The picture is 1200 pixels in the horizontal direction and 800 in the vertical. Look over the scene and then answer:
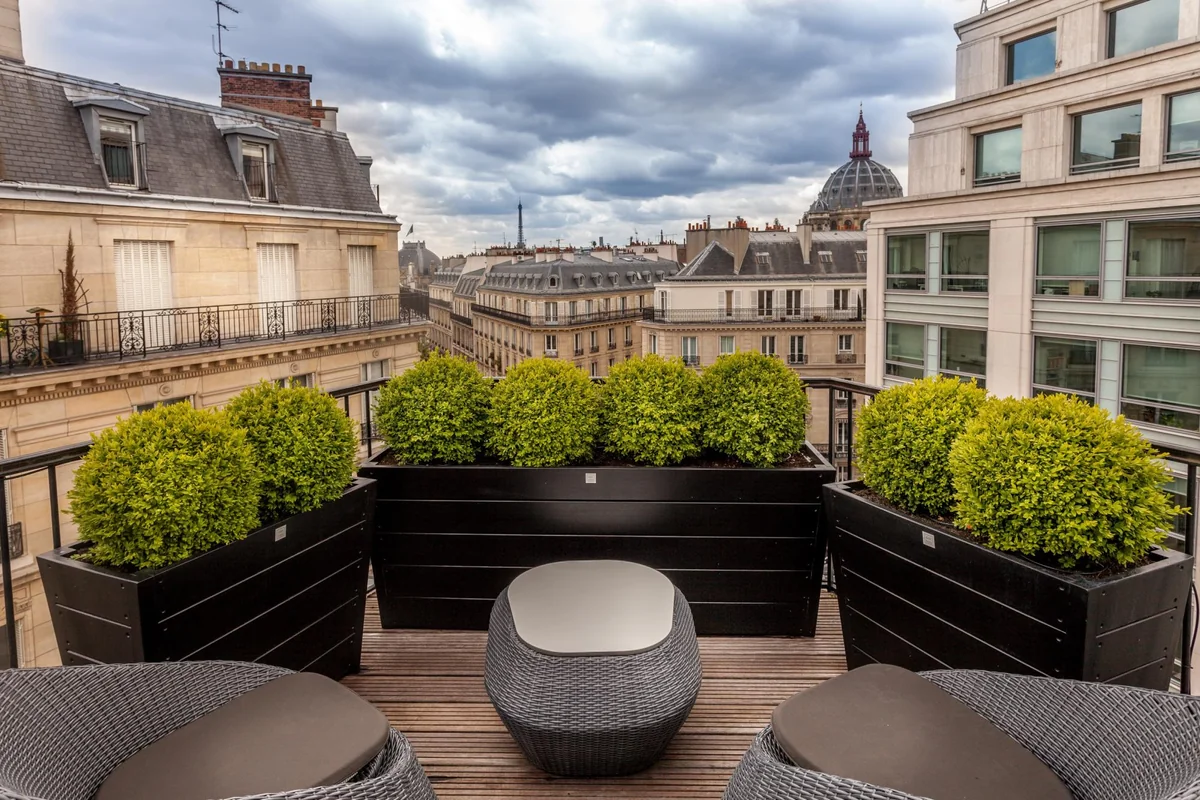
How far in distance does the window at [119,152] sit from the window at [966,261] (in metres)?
20.5

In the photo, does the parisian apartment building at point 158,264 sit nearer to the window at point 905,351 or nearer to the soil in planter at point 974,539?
the soil in planter at point 974,539

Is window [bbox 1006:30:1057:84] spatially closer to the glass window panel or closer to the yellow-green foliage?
the glass window panel

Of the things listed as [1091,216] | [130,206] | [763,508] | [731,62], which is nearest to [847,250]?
[1091,216]

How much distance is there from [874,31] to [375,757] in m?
12.9

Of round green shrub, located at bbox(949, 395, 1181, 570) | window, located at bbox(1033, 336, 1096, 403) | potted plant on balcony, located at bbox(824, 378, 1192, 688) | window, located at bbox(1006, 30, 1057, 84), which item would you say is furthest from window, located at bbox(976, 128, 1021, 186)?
round green shrub, located at bbox(949, 395, 1181, 570)

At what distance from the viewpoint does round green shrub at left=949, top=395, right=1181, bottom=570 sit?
243cm

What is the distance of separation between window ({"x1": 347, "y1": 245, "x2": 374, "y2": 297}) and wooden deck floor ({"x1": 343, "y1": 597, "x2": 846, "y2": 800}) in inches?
666

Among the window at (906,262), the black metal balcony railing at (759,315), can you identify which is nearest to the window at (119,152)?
the window at (906,262)

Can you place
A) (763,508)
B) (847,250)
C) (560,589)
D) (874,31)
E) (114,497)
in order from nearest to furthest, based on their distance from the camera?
(114,497) → (560,589) → (763,508) → (874,31) → (847,250)

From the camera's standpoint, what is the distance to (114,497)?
8.26ft

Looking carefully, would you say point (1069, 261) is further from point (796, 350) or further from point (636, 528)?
point (796, 350)

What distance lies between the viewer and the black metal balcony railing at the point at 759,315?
3972 cm

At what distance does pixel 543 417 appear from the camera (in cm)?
387

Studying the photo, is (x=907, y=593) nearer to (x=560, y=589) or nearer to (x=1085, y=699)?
(x=1085, y=699)
